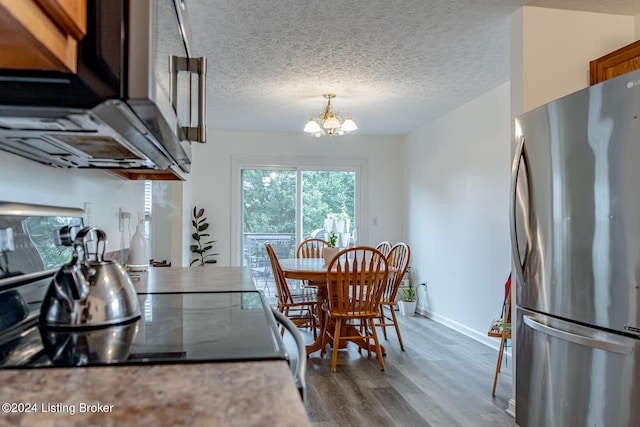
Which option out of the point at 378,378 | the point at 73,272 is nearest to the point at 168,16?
the point at 73,272

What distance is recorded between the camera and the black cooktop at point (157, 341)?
766mm

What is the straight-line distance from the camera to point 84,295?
958mm

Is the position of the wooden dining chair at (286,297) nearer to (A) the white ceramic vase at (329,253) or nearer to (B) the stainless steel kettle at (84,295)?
(A) the white ceramic vase at (329,253)

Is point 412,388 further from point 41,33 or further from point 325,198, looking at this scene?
point 325,198

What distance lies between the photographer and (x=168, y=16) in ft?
3.22

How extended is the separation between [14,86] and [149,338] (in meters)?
0.50

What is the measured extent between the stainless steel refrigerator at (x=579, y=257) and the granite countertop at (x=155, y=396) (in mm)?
1365

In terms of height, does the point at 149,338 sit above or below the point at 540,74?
below

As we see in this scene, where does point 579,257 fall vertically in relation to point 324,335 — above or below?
above

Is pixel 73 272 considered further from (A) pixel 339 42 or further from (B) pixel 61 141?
(A) pixel 339 42

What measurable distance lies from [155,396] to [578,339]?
1615 mm

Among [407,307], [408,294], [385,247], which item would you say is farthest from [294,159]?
[407,307]

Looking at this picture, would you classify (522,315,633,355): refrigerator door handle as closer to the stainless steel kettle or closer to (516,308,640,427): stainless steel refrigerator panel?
(516,308,640,427): stainless steel refrigerator panel

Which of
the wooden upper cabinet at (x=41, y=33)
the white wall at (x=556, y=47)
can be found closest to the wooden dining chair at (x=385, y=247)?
the white wall at (x=556, y=47)
